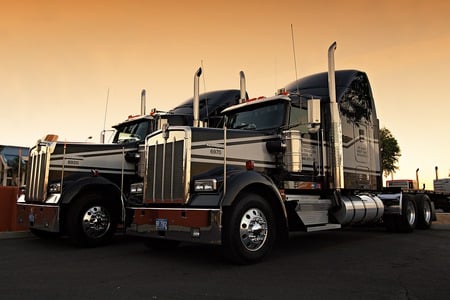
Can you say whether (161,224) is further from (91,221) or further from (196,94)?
(196,94)

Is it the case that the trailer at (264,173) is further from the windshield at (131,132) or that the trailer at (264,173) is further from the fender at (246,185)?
the windshield at (131,132)

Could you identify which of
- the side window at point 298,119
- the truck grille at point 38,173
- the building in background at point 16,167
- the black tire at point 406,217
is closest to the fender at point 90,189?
the truck grille at point 38,173

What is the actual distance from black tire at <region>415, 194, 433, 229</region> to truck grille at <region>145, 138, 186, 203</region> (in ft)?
28.5

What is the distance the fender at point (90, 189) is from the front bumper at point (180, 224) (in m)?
1.73

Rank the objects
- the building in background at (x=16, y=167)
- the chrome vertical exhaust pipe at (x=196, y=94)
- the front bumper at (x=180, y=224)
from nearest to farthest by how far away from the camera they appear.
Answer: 1. the front bumper at (x=180, y=224)
2. the chrome vertical exhaust pipe at (x=196, y=94)
3. the building in background at (x=16, y=167)

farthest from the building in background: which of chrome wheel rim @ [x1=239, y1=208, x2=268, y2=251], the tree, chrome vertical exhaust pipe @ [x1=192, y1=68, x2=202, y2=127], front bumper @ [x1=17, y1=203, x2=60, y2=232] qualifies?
the tree

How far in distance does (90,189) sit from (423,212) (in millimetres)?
9551

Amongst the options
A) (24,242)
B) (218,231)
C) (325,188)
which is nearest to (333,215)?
(325,188)

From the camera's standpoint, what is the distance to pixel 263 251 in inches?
246

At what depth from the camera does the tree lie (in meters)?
38.2

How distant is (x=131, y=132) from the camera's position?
419 inches

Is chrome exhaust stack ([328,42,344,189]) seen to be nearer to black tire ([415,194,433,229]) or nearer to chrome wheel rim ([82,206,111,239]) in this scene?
chrome wheel rim ([82,206,111,239])

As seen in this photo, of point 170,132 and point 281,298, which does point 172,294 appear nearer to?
point 281,298

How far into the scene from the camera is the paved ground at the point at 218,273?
4492mm
